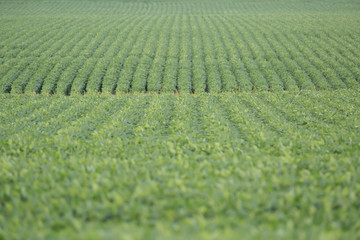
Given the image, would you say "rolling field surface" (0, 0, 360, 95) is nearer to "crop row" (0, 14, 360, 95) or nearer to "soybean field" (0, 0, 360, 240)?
"crop row" (0, 14, 360, 95)

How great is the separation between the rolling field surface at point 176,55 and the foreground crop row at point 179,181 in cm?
1230

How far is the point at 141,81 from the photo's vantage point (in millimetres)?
21375

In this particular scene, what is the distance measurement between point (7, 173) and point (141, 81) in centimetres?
Answer: 1674

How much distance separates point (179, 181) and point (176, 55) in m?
23.9

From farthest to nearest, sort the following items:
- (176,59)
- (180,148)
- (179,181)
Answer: (176,59)
(180,148)
(179,181)

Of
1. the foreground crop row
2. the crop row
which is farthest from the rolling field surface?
the foreground crop row

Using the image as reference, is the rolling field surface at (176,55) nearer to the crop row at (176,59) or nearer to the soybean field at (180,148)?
the crop row at (176,59)

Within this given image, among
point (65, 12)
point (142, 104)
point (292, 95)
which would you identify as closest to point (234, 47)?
point (292, 95)

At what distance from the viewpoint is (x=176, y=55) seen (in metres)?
26.6

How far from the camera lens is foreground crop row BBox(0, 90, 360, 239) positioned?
3812 millimetres

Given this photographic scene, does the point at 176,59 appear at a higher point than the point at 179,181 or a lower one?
higher

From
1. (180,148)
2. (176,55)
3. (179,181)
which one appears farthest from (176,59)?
(179,181)

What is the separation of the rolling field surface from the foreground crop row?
12305mm

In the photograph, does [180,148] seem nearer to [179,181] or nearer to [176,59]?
[179,181]
